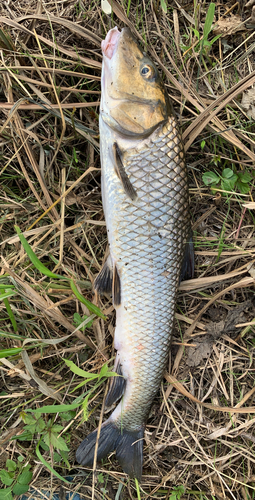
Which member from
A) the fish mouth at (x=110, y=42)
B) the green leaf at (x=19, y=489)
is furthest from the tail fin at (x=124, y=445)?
the fish mouth at (x=110, y=42)

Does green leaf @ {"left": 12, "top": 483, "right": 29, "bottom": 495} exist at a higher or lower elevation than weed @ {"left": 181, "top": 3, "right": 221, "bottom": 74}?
lower

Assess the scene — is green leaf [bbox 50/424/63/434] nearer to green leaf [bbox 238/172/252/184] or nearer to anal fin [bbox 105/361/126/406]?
anal fin [bbox 105/361/126/406]

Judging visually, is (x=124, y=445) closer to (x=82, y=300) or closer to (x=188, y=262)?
(x=82, y=300)

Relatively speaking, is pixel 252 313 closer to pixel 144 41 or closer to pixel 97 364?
pixel 97 364

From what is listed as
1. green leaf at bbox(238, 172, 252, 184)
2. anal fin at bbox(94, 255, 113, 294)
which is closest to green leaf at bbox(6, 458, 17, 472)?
anal fin at bbox(94, 255, 113, 294)

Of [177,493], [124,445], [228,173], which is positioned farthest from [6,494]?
[228,173]
